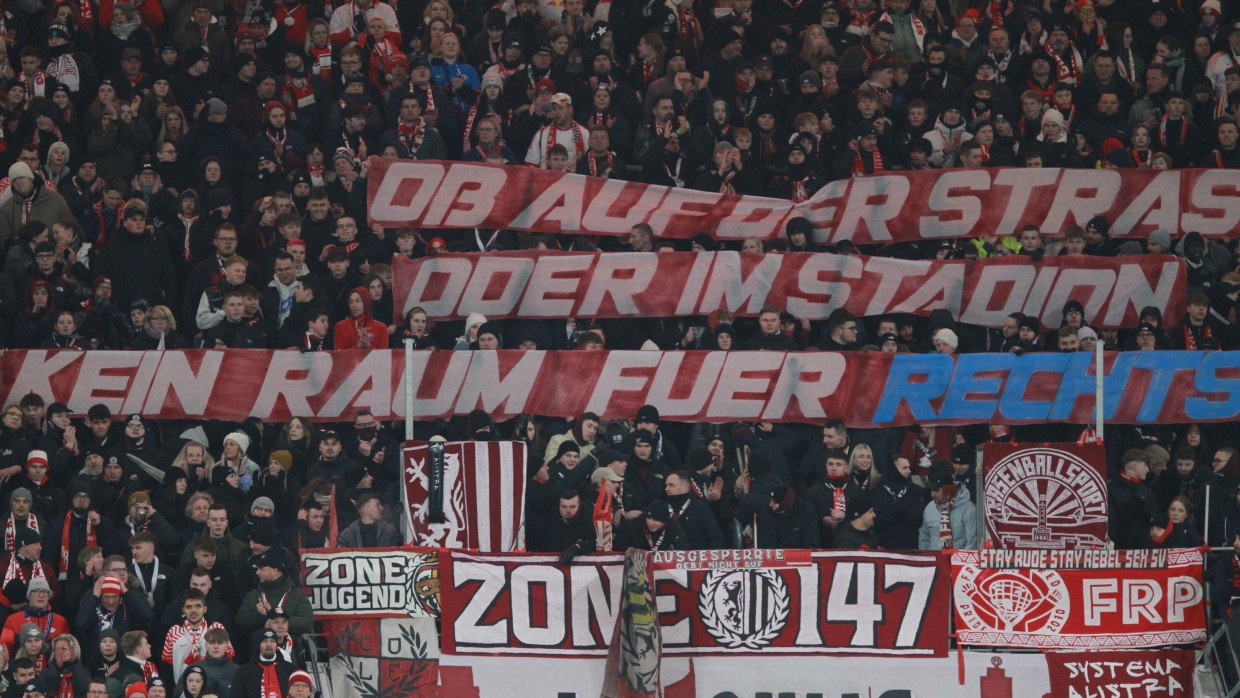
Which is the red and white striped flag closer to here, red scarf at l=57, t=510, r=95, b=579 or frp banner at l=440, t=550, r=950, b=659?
frp banner at l=440, t=550, r=950, b=659

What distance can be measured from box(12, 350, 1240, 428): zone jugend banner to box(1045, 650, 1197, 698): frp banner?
2943mm

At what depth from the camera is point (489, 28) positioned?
22672 millimetres

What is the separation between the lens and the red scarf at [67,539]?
17.1m

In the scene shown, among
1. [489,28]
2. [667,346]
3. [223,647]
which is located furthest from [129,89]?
[223,647]

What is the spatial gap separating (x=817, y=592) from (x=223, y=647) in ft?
14.2

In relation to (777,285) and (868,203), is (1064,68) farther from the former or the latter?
(777,285)

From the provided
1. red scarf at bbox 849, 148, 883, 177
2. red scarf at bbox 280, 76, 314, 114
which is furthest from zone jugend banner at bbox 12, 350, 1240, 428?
red scarf at bbox 280, 76, 314, 114

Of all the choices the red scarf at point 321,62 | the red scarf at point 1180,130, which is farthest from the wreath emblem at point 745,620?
the red scarf at point 321,62

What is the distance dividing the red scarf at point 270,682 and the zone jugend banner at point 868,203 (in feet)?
18.3

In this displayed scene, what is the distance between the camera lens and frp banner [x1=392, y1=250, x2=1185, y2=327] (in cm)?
1970

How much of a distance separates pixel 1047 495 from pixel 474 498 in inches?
167

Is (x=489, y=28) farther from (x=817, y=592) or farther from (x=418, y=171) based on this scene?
(x=817, y=592)

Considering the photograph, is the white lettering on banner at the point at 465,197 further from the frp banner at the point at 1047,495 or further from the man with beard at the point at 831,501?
the frp banner at the point at 1047,495

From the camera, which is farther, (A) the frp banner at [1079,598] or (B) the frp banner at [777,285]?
(B) the frp banner at [777,285]
